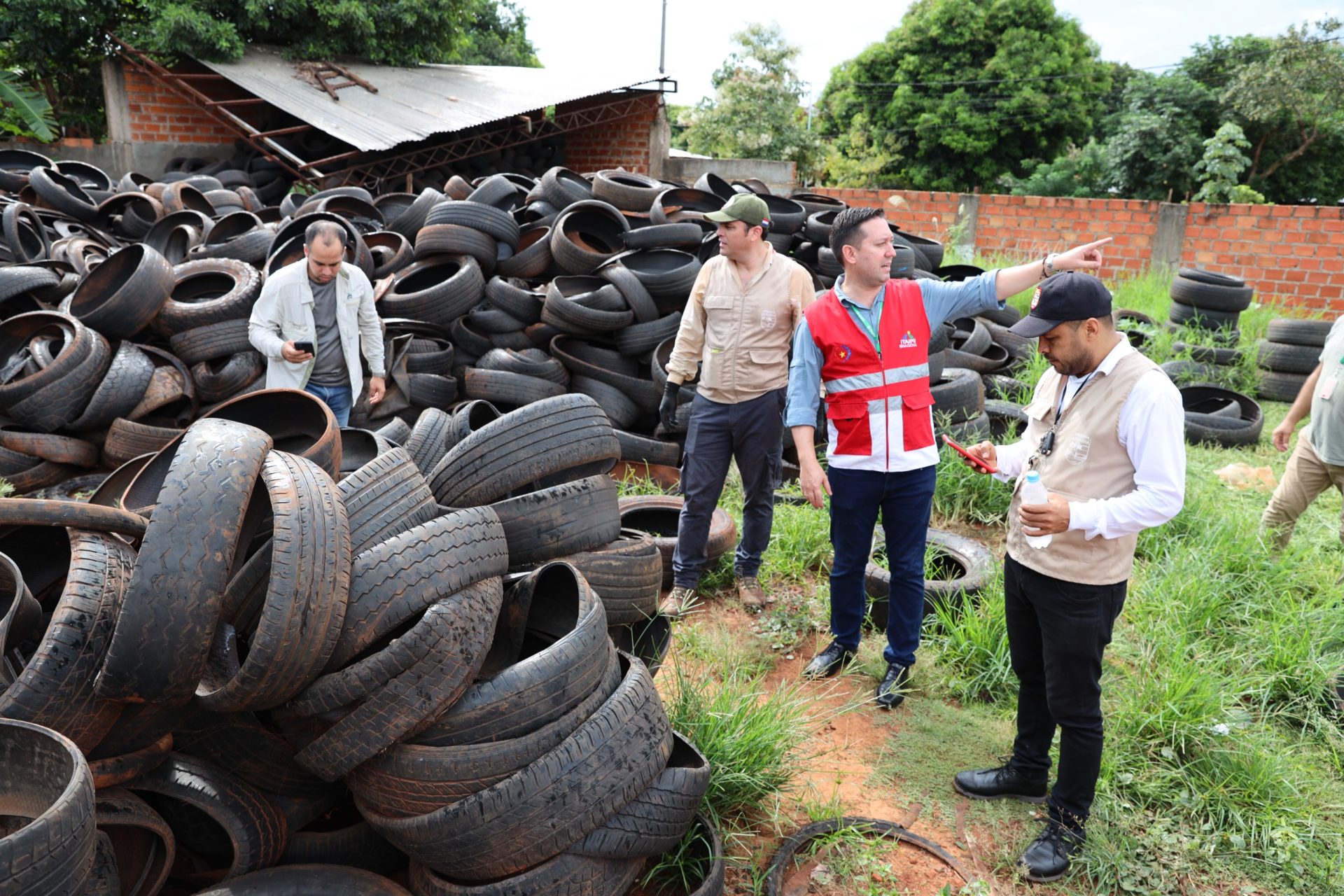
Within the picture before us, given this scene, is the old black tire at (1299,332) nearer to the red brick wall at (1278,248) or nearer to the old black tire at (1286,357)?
the old black tire at (1286,357)

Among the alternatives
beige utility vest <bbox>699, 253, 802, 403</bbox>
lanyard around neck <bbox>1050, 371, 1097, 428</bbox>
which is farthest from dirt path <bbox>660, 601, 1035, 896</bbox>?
lanyard around neck <bbox>1050, 371, 1097, 428</bbox>

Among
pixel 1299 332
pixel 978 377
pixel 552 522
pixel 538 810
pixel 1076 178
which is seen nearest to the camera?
pixel 538 810

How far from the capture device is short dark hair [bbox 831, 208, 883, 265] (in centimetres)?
372

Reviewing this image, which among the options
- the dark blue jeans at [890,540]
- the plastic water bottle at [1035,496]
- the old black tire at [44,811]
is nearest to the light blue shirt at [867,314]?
the dark blue jeans at [890,540]

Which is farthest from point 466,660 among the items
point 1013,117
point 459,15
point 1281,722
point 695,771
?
Result: point 1013,117

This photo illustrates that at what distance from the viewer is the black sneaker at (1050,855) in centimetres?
311

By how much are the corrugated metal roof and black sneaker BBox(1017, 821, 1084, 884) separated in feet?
43.3

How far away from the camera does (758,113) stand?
95.6ft

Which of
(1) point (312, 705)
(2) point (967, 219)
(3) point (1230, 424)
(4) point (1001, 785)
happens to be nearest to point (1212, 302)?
(3) point (1230, 424)

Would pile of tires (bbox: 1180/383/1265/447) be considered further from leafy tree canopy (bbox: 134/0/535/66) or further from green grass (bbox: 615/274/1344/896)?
leafy tree canopy (bbox: 134/0/535/66)

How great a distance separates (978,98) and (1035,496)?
35648 millimetres

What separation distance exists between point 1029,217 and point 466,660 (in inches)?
574

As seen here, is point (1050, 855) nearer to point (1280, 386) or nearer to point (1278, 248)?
point (1280, 386)

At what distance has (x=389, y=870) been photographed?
3.07m
